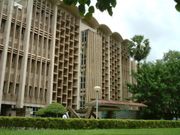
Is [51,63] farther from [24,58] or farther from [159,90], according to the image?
[159,90]

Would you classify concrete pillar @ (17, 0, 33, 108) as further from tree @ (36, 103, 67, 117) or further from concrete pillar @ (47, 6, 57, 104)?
tree @ (36, 103, 67, 117)

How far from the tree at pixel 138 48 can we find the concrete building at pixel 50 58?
351 cm

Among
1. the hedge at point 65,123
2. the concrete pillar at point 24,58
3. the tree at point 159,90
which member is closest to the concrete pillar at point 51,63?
the concrete pillar at point 24,58

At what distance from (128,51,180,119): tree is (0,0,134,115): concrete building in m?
3.69

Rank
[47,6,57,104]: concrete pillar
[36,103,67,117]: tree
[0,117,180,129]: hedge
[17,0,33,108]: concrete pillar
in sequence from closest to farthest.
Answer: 1. [0,117,180,129]: hedge
2. [36,103,67,117]: tree
3. [17,0,33,108]: concrete pillar
4. [47,6,57,104]: concrete pillar

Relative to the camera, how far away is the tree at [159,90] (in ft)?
117

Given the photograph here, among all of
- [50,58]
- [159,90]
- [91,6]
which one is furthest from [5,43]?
[91,6]

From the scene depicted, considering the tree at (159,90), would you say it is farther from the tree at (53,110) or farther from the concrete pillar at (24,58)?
the concrete pillar at (24,58)

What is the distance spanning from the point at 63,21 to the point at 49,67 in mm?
5689

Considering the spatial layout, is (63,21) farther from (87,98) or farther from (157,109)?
(157,109)

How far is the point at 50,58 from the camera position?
1216 inches

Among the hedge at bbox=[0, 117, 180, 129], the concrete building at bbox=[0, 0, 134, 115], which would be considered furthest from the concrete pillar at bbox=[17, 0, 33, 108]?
the hedge at bbox=[0, 117, 180, 129]

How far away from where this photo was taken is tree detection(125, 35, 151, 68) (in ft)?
140

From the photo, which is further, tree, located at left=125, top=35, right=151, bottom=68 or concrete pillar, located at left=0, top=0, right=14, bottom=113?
tree, located at left=125, top=35, right=151, bottom=68
